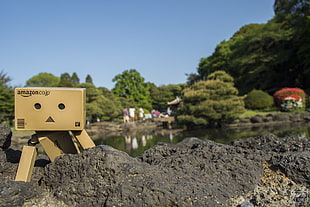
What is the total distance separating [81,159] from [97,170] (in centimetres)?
19

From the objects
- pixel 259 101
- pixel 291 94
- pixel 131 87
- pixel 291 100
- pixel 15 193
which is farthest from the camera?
pixel 131 87

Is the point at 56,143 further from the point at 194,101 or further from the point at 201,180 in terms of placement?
the point at 194,101

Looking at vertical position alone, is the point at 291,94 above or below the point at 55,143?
above

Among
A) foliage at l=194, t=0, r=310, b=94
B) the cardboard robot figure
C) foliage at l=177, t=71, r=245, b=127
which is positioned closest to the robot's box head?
the cardboard robot figure

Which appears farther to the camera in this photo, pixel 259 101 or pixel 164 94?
pixel 164 94

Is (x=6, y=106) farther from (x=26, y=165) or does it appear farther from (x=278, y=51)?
A: (x=278, y=51)

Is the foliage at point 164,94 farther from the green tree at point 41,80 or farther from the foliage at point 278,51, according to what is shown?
the green tree at point 41,80

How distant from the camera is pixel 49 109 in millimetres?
2357

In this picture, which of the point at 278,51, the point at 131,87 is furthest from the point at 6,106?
the point at 278,51

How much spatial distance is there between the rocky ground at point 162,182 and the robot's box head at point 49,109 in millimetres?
324

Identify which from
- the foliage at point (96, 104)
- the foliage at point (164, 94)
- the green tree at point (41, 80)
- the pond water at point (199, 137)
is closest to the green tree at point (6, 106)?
the foliage at point (96, 104)

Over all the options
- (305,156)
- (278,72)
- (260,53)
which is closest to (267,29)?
(260,53)

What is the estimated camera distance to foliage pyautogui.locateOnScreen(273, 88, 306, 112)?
1927 centimetres

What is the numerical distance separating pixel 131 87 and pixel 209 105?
78.1ft
